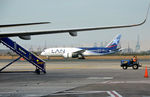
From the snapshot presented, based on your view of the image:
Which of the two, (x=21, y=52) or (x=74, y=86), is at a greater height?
(x=21, y=52)

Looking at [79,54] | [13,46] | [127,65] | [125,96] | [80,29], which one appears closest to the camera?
[125,96]

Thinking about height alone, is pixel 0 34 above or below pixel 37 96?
above

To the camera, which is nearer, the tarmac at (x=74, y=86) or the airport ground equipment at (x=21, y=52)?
the tarmac at (x=74, y=86)

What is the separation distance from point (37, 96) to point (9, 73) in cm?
1396

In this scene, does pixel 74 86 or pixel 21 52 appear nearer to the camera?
pixel 74 86

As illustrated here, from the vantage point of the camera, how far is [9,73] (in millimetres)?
23953

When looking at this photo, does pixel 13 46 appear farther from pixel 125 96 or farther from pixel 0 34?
pixel 125 96

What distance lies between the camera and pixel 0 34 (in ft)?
47.6

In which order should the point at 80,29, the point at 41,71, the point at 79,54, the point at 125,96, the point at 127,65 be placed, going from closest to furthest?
the point at 125,96, the point at 80,29, the point at 41,71, the point at 127,65, the point at 79,54

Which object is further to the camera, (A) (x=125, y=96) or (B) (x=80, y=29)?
(B) (x=80, y=29)

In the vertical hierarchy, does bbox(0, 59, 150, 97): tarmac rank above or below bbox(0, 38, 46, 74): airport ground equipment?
below

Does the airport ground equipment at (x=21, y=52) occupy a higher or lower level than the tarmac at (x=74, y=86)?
higher

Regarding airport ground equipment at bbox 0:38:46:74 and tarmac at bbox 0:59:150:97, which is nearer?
tarmac at bbox 0:59:150:97

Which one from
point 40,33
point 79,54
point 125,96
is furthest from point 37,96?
point 79,54
